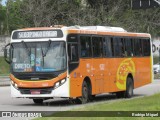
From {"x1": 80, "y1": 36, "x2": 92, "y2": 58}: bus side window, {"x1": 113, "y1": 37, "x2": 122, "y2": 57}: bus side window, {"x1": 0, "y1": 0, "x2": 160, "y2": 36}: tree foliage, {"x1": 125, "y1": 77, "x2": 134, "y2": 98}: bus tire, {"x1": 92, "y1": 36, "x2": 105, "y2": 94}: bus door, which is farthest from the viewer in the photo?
{"x1": 0, "y1": 0, "x2": 160, "y2": 36}: tree foliage

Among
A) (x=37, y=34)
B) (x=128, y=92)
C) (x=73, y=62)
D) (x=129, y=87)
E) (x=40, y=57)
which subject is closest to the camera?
(x=40, y=57)

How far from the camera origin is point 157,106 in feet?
47.7

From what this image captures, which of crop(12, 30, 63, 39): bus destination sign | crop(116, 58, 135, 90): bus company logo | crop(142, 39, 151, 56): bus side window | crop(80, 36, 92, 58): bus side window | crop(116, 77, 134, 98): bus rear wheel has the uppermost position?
crop(12, 30, 63, 39): bus destination sign

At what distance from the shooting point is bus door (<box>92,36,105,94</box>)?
69.4ft

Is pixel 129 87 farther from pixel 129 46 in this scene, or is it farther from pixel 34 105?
pixel 34 105

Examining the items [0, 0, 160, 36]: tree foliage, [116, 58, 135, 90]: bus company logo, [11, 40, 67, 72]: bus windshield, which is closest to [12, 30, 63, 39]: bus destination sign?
[11, 40, 67, 72]: bus windshield

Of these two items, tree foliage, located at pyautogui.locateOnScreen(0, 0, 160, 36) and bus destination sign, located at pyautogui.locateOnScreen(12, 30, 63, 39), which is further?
tree foliage, located at pyautogui.locateOnScreen(0, 0, 160, 36)

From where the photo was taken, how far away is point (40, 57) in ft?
63.1

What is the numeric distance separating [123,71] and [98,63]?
270 centimetres

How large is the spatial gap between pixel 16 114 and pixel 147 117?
551cm

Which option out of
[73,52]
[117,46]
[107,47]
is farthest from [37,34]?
[117,46]

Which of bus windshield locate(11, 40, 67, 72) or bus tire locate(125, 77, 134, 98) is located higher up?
bus windshield locate(11, 40, 67, 72)

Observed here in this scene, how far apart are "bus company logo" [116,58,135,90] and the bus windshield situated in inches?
190

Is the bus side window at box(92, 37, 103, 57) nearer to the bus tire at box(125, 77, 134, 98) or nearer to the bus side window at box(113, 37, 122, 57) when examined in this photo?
the bus side window at box(113, 37, 122, 57)
